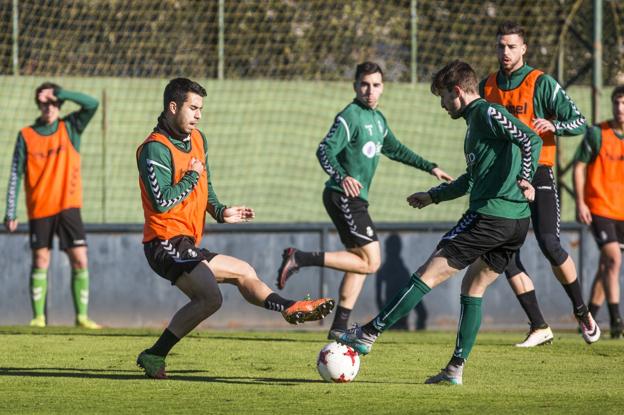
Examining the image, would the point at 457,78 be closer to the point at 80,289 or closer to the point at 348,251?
the point at 348,251

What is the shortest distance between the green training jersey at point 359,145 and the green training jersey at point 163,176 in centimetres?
289

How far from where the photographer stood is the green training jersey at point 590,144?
12.4 metres

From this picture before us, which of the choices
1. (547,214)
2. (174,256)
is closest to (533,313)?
(547,214)

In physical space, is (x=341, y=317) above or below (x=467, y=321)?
below

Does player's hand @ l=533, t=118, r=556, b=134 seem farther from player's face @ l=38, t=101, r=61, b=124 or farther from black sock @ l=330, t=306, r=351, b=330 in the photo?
player's face @ l=38, t=101, r=61, b=124

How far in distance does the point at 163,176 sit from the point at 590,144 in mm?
6114

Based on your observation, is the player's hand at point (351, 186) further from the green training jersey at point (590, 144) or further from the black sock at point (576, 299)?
the green training jersey at point (590, 144)

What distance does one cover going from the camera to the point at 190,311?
756 centimetres

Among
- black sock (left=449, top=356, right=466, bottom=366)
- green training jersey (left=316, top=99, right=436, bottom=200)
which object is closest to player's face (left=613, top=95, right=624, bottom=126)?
green training jersey (left=316, top=99, right=436, bottom=200)

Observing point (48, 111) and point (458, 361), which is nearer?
point (458, 361)

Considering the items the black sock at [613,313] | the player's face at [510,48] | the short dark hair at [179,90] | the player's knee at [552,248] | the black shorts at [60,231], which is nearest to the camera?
the short dark hair at [179,90]

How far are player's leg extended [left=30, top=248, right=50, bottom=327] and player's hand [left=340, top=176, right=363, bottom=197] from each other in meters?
4.02

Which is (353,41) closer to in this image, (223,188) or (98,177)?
(223,188)

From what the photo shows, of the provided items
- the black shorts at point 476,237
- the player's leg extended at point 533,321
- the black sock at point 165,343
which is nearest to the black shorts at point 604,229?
the player's leg extended at point 533,321
